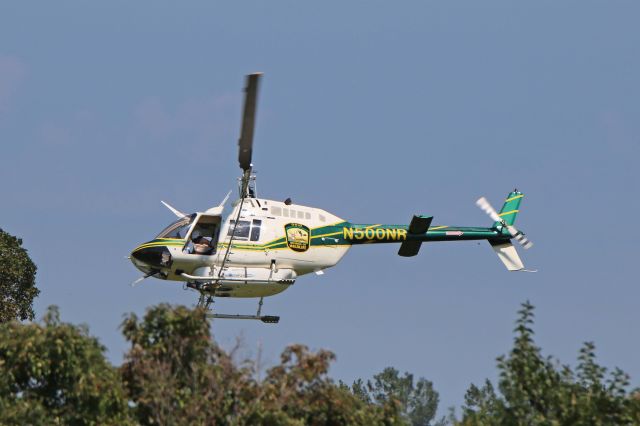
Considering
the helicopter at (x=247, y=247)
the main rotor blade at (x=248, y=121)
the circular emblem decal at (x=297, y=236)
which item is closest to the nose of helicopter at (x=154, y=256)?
the helicopter at (x=247, y=247)

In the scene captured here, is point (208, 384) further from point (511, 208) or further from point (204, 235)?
point (511, 208)

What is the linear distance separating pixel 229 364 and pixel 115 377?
98.1 inches

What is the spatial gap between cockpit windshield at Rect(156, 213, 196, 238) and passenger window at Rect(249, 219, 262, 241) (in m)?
1.85

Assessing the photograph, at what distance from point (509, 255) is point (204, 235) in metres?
11.5

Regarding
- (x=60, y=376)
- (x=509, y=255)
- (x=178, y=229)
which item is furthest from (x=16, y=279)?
(x=60, y=376)

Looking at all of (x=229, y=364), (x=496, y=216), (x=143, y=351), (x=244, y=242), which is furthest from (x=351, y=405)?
(x=496, y=216)

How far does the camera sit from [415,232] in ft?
152

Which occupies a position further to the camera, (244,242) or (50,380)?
(244,242)

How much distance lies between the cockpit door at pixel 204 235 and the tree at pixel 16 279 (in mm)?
20303

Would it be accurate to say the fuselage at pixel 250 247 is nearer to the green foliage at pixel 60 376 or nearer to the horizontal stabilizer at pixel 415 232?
the horizontal stabilizer at pixel 415 232

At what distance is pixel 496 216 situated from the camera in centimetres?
4903

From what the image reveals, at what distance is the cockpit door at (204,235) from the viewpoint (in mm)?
42562

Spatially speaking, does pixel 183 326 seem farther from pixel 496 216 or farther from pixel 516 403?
pixel 496 216

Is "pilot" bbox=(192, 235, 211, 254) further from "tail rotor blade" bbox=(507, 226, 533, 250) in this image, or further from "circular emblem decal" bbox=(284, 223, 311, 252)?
"tail rotor blade" bbox=(507, 226, 533, 250)
